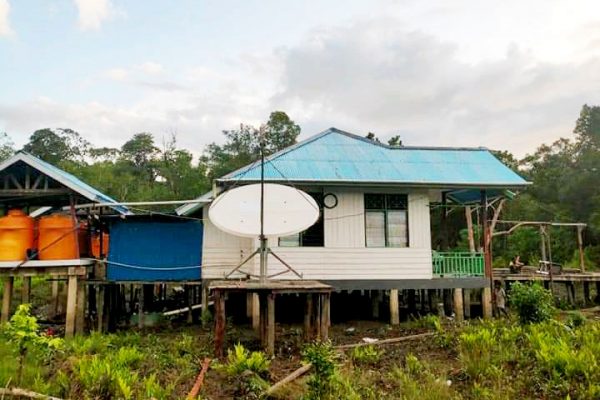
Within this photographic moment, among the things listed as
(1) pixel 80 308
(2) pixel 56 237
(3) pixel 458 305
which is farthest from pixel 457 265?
(2) pixel 56 237

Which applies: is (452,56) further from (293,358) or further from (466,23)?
(293,358)

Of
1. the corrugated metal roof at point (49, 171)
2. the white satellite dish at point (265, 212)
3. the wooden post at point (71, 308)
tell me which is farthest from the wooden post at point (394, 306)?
the wooden post at point (71, 308)

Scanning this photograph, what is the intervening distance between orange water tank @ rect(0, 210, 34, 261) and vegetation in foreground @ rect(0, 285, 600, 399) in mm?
2587

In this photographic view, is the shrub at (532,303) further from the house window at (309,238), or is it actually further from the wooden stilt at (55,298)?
the wooden stilt at (55,298)

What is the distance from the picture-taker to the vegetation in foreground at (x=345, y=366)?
686cm

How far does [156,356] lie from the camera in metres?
8.60

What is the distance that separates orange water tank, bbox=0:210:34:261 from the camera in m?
11.1

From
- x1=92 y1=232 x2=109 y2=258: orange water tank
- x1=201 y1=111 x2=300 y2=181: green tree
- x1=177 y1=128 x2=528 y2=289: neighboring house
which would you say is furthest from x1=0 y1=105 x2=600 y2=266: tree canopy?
x1=177 y1=128 x2=528 y2=289: neighboring house

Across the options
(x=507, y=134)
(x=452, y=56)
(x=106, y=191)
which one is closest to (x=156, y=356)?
(x=452, y=56)

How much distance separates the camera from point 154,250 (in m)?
12.1

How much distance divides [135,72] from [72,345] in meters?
9.89

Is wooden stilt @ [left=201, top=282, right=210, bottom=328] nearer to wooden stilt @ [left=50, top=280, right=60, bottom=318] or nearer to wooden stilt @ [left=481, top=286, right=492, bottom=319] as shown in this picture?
wooden stilt @ [left=50, top=280, right=60, bottom=318]

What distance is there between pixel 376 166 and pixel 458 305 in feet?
12.7

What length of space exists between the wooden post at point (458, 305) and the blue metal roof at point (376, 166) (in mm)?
2578
